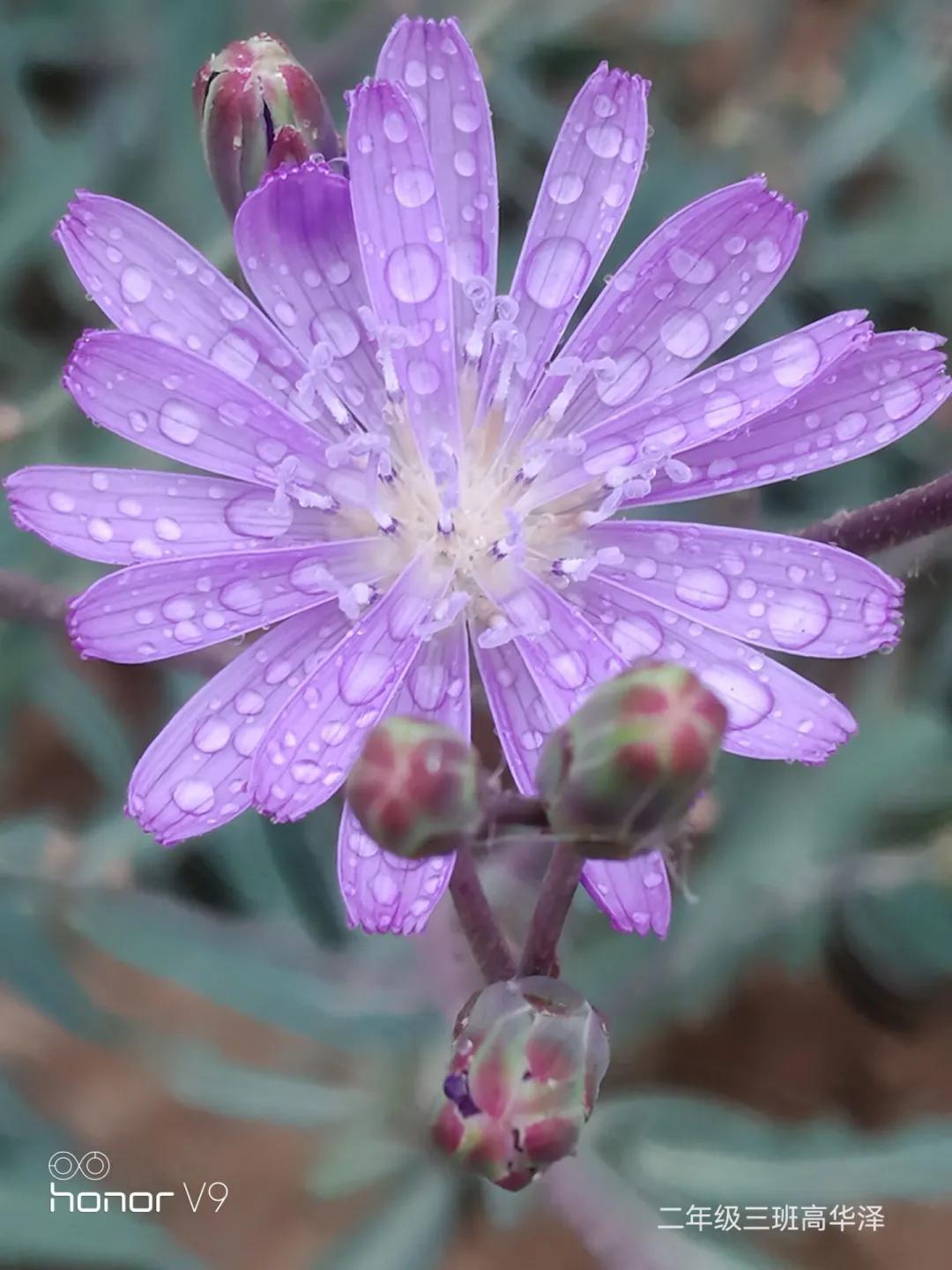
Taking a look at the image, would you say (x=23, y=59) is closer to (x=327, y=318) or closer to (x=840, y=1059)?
(x=327, y=318)

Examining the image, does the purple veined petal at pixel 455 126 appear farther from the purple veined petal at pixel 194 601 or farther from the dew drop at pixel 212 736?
the dew drop at pixel 212 736

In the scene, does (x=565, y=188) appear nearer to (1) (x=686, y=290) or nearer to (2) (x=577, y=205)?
(2) (x=577, y=205)

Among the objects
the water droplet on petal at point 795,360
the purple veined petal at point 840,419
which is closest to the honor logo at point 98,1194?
the purple veined petal at point 840,419

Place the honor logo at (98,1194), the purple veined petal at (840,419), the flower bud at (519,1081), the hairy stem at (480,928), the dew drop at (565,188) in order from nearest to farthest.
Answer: the flower bud at (519,1081) < the hairy stem at (480,928) < the purple veined petal at (840,419) < the dew drop at (565,188) < the honor logo at (98,1194)

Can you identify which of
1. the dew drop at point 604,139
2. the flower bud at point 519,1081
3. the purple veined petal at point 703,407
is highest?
the dew drop at point 604,139

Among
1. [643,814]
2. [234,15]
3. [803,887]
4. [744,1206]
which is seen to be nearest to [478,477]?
[643,814]

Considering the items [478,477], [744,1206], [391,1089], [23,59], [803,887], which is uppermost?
[23,59]

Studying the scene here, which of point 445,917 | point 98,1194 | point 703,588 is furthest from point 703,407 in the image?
point 98,1194
